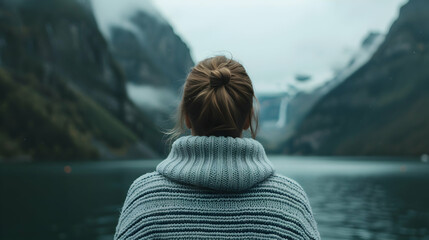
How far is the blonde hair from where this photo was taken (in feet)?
8.06

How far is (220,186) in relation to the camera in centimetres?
236

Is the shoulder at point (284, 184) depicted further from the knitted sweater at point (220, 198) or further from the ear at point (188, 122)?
the ear at point (188, 122)

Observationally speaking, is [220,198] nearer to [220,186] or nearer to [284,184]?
[220,186]

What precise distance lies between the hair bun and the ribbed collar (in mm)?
294

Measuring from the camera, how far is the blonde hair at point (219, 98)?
2457 mm

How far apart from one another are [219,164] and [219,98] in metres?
0.35

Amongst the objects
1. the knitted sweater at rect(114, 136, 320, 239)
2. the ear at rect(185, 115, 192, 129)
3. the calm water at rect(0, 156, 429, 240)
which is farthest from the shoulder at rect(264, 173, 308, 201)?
the calm water at rect(0, 156, 429, 240)

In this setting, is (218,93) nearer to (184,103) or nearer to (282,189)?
(184,103)

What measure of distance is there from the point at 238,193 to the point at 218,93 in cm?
55

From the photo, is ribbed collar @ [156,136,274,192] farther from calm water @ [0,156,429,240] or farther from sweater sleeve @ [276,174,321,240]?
calm water @ [0,156,429,240]

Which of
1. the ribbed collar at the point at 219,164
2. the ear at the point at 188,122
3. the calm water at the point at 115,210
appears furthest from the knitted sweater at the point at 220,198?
the calm water at the point at 115,210

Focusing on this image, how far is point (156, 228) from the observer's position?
2.46 metres

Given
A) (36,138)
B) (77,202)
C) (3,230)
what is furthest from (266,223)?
(36,138)

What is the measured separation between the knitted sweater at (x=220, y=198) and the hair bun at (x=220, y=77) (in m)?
0.30
